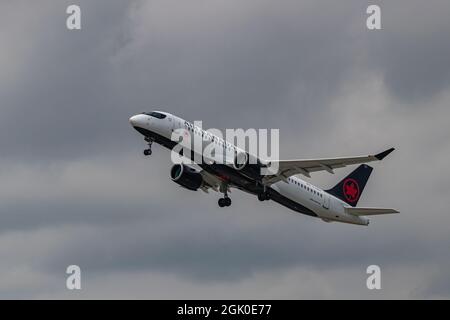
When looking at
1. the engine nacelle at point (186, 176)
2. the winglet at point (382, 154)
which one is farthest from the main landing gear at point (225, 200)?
the winglet at point (382, 154)

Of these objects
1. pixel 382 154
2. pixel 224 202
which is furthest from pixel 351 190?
pixel 382 154

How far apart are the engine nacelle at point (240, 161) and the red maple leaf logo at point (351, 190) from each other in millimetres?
15808

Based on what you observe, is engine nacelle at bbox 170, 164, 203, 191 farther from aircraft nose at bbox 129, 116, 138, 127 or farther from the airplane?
aircraft nose at bbox 129, 116, 138, 127

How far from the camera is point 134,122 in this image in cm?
7419

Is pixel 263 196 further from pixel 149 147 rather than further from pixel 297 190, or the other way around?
pixel 149 147

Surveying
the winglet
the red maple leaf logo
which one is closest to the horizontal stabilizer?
the red maple leaf logo

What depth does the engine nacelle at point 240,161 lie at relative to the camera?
76.0 metres

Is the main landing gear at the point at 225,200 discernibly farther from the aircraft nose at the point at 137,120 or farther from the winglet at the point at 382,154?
the winglet at the point at 382,154

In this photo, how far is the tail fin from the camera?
8821 centimetres

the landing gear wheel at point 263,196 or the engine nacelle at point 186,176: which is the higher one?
the engine nacelle at point 186,176

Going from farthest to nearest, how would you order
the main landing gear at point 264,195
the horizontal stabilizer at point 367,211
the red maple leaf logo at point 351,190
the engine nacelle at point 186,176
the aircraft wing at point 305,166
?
the red maple leaf logo at point 351,190, the engine nacelle at point 186,176, the horizontal stabilizer at point 367,211, the main landing gear at point 264,195, the aircraft wing at point 305,166

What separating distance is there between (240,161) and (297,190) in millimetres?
8270
